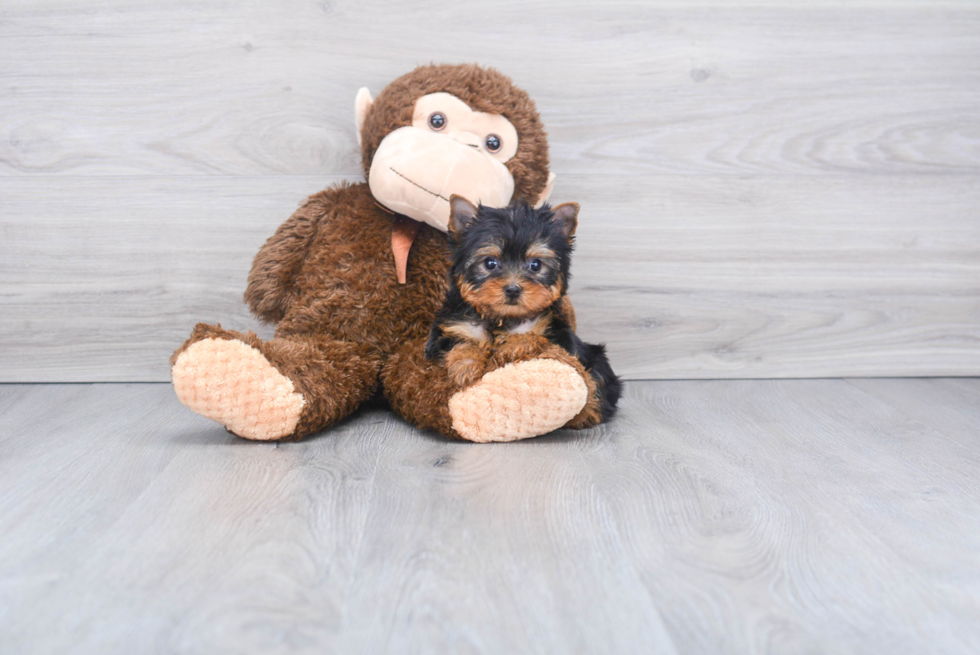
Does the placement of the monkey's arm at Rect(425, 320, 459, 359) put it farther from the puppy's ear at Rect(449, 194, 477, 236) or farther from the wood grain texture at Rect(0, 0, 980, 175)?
the wood grain texture at Rect(0, 0, 980, 175)

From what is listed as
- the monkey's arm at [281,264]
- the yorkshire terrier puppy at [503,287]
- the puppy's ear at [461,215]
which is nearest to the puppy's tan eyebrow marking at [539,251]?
the yorkshire terrier puppy at [503,287]

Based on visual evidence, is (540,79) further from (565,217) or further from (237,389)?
(237,389)

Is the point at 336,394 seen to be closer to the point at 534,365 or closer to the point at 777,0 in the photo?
the point at 534,365

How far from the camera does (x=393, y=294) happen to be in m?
1.58

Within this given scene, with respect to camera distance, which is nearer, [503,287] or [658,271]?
[503,287]

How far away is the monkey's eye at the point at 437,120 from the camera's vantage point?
1510 mm

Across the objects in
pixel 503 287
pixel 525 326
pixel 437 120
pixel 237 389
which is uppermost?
pixel 437 120

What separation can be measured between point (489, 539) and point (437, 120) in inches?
35.1

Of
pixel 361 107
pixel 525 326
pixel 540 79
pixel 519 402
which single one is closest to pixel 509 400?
pixel 519 402

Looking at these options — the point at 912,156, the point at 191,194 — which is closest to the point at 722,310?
the point at 912,156

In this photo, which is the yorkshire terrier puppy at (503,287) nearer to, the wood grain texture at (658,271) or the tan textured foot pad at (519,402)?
the tan textured foot pad at (519,402)

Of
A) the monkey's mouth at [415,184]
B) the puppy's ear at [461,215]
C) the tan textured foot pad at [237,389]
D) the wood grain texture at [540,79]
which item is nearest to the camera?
the tan textured foot pad at [237,389]

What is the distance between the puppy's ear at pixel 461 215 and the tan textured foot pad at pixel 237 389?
41 cm

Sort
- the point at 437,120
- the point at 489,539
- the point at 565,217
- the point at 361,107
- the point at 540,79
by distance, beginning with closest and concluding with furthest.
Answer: the point at 489,539
the point at 565,217
the point at 437,120
the point at 361,107
the point at 540,79
